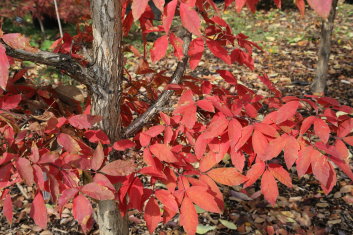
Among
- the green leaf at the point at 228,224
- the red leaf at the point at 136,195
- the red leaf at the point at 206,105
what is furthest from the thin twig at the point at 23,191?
the red leaf at the point at 206,105

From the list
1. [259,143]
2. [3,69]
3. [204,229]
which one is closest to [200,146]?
[259,143]

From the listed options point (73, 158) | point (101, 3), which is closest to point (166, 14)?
point (101, 3)

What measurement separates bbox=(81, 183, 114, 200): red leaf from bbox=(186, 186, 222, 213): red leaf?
0.23 meters

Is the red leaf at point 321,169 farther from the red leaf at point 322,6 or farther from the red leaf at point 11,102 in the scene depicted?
the red leaf at point 11,102

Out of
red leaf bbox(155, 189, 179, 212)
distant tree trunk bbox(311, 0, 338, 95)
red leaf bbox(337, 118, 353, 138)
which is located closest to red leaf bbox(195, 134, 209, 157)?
red leaf bbox(155, 189, 179, 212)

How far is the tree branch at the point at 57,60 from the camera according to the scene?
0.97 m

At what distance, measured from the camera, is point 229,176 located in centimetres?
106

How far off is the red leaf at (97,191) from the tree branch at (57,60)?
1.28 feet

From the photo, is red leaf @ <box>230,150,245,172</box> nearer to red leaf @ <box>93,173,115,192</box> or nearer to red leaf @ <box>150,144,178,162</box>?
red leaf @ <box>150,144,178,162</box>

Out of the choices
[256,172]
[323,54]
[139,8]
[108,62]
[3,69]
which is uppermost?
[139,8]

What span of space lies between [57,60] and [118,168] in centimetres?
37

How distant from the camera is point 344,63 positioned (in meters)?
4.35

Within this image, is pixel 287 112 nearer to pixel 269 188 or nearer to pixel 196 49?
pixel 269 188

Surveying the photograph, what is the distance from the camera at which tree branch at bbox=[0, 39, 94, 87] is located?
97cm
